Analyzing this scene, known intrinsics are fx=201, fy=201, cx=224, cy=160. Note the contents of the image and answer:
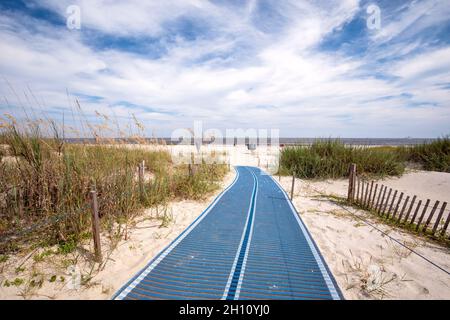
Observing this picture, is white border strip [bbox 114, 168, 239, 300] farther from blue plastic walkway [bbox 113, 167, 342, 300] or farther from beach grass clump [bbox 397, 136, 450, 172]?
beach grass clump [bbox 397, 136, 450, 172]

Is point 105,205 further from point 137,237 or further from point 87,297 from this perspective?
point 87,297

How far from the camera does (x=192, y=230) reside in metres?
5.15

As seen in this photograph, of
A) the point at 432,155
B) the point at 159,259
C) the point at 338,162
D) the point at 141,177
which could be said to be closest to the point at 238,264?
the point at 159,259

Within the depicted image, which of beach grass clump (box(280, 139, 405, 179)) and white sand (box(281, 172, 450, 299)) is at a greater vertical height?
beach grass clump (box(280, 139, 405, 179))

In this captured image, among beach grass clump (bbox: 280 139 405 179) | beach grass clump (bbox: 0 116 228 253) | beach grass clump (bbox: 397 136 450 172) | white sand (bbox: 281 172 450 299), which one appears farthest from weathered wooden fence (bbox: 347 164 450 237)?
beach grass clump (bbox: 397 136 450 172)

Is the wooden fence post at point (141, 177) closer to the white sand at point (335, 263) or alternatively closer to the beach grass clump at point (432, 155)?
the white sand at point (335, 263)

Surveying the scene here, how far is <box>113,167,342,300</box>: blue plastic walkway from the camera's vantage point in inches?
122

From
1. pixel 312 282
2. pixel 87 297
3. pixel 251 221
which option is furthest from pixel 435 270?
pixel 87 297

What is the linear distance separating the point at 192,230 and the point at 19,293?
10.2 feet

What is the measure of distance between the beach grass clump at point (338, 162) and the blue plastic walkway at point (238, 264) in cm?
773

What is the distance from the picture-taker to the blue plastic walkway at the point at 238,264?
3090mm

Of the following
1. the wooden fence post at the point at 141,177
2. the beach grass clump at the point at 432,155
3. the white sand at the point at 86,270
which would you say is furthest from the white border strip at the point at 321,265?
the beach grass clump at the point at 432,155

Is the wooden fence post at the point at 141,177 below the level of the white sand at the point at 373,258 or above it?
above

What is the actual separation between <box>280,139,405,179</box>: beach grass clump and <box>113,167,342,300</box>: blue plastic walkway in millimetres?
7730
